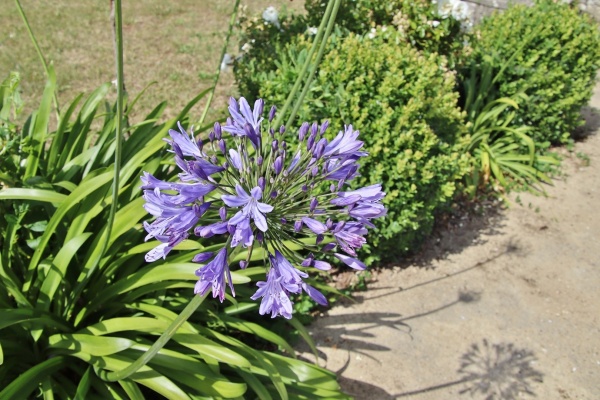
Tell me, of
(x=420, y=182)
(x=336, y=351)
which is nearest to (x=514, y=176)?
(x=420, y=182)

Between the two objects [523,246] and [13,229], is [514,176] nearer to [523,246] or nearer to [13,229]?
[523,246]

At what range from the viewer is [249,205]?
4.88 ft

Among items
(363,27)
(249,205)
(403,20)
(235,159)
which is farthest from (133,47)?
(249,205)

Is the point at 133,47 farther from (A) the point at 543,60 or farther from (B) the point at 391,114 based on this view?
(A) the point at 543,60

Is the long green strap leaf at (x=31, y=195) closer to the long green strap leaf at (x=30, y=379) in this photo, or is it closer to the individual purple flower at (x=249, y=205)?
the long green strap leaf at (x=30, y=379)

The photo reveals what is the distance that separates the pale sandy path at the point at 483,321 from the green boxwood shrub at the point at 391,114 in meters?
0.46

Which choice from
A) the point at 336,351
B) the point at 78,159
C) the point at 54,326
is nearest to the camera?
the point at 54,326

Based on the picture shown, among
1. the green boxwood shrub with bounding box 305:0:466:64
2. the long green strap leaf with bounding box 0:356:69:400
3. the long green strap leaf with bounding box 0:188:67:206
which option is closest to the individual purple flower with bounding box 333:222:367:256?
the long green strap leaf with bounding box 0:356:69:400

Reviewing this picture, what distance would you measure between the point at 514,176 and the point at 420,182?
1.97 metres

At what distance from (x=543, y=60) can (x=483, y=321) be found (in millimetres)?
2919

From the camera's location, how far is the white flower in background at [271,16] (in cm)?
427

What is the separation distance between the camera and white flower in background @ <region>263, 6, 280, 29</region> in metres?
4.27

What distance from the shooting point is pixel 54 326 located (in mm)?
2439

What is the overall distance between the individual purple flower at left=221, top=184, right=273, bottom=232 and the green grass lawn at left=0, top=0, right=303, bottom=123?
3656mm
